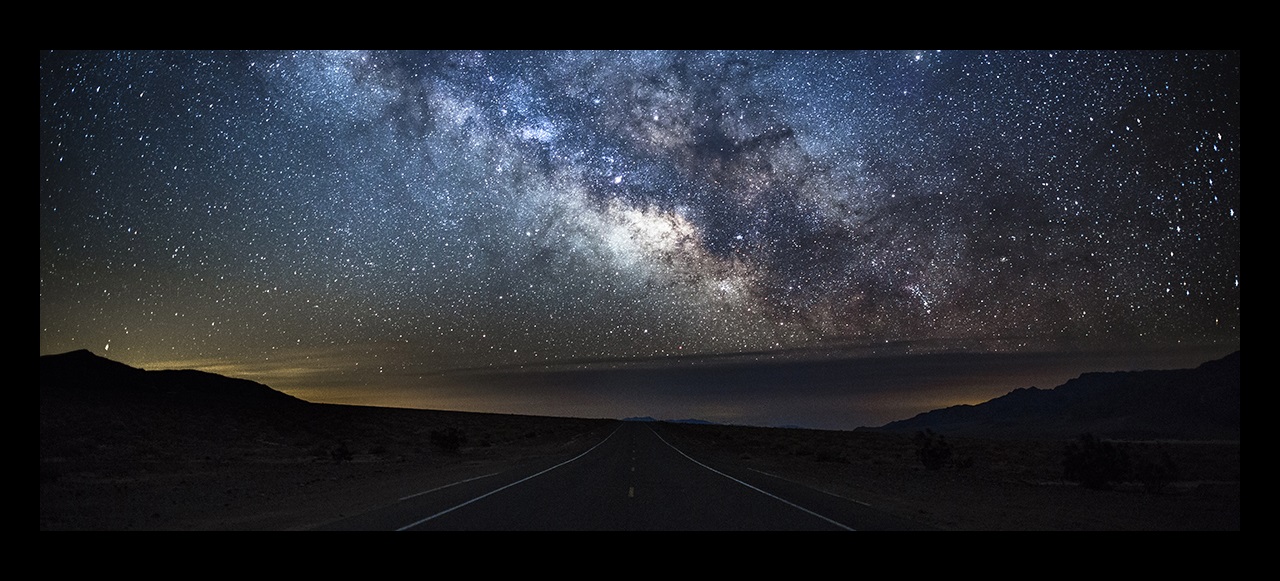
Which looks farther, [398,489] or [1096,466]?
[1096,466]

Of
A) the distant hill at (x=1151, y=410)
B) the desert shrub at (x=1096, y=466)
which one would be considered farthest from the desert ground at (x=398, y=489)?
the distant hill at (x=1151, y=410)

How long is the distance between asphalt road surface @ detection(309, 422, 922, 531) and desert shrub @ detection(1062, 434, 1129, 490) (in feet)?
37.6

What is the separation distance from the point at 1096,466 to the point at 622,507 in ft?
65.4

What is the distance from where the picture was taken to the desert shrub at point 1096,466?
26188mm

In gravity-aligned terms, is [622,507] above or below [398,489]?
above

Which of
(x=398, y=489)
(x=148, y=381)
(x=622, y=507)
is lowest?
(x=148, y=381)

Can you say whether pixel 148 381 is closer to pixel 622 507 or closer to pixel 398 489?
pixel 398 489

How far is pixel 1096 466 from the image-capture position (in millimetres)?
26938

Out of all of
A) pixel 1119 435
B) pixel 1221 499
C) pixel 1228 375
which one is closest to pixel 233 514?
pixel 1221 499

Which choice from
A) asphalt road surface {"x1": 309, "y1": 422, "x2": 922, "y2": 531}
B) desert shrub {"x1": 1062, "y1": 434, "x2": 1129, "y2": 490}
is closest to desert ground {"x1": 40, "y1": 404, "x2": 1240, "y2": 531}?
desert shrub {"x1": 1062, "y1": 434, "x2": 1129, "y2": 490}

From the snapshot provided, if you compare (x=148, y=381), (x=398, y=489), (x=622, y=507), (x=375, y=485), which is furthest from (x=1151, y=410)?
(x=148, y=381)

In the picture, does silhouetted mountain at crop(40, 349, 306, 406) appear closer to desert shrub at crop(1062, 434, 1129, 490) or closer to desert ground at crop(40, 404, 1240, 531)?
desert ground at crop(40, 404, 1240, 531)

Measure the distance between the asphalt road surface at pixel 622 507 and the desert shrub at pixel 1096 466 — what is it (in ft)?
37.6

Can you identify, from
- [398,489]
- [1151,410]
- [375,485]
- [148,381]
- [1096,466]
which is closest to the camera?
[398,489]
